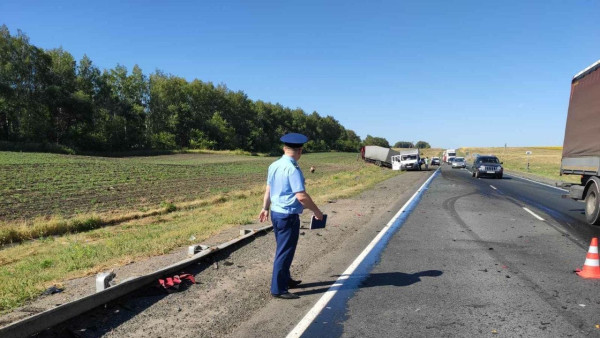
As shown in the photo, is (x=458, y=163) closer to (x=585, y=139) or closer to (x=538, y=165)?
(x=538, y=165)

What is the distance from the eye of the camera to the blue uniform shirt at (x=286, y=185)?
487 centimetres

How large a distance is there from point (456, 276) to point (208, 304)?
143 inches

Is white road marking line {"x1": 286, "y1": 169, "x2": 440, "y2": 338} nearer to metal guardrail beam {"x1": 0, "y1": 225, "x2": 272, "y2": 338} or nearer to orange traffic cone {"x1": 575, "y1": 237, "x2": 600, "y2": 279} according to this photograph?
metal guardrail beam {"x1": 0, "y1": 225, "x2": 272, "y2": 338}

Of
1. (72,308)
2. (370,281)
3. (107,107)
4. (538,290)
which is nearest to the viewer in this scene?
(72,308)

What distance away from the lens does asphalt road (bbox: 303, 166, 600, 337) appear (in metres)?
4.22

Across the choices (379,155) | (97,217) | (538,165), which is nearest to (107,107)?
(379,155)

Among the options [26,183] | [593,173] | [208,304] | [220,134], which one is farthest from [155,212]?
[220,134]

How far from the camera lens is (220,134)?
328 feet

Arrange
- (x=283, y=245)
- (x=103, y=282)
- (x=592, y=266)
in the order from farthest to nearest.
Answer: (x=592, y=266)
(x=283, y=245)
(x=103, y=282)

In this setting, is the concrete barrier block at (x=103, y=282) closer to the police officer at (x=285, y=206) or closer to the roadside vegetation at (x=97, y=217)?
the roadside vegetation at (x=97, y=217)

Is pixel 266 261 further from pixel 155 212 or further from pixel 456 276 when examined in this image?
pixel 155 212

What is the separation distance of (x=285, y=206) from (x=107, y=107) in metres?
79.0

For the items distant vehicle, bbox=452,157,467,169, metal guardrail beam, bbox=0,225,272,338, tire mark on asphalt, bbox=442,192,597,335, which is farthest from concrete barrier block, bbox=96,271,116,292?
distant vehicle, bbox=452,157,467,169

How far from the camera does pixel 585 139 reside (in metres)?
11.2
